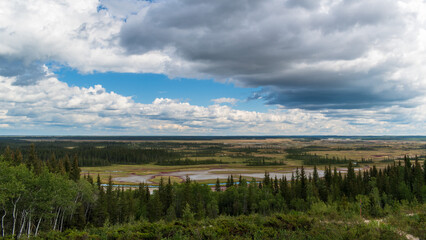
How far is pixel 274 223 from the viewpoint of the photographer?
2219cm

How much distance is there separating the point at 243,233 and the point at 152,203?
5804 cm

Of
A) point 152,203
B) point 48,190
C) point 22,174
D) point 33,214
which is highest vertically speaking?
point 22,174

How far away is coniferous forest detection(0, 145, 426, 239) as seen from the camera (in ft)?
67.1

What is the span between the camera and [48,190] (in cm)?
4597

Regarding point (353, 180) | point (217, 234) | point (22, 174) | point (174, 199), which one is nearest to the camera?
point (217, 234)

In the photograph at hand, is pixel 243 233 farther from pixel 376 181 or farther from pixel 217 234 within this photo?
pixel 376 181

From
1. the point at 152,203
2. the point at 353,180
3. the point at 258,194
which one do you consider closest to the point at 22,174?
the point at 152,203

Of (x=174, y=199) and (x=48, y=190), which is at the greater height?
(x=48, y=190)

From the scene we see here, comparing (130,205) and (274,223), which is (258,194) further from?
(274,223)

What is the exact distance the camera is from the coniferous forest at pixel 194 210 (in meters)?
20.5

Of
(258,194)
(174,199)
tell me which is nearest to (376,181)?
(258,194)

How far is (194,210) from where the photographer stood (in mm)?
76312

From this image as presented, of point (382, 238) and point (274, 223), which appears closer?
point (382, 238)

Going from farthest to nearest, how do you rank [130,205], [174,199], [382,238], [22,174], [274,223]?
[174,199], [130,205], [22,174], [274,223], [382,238]
